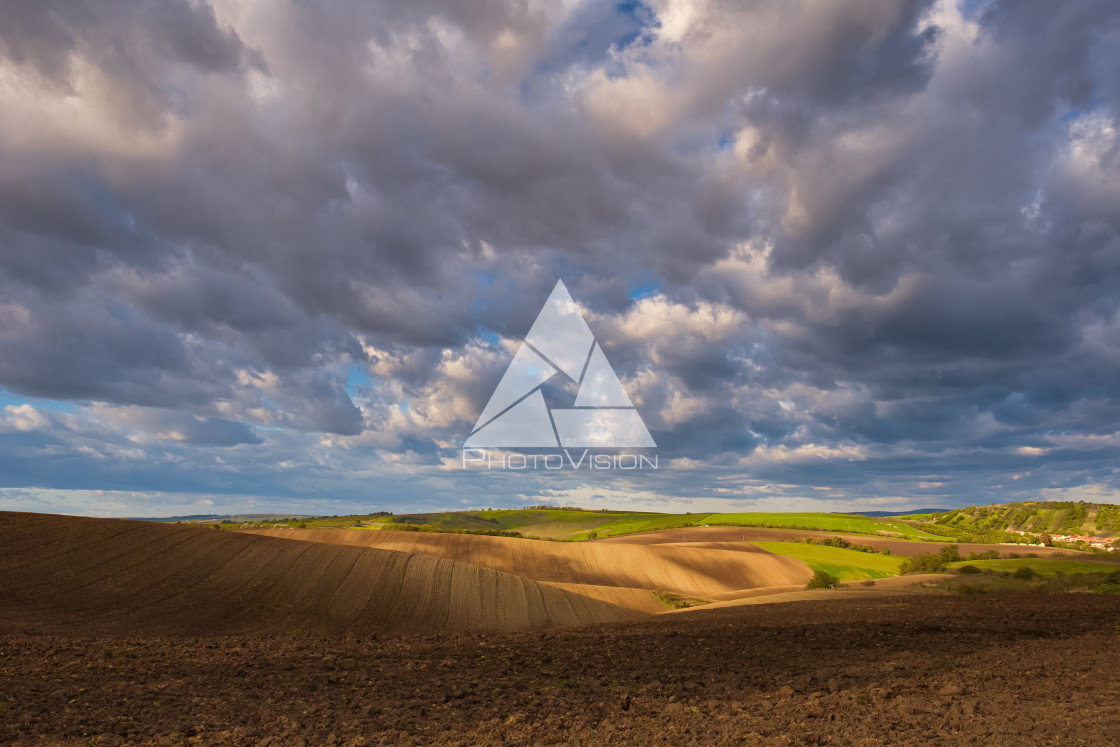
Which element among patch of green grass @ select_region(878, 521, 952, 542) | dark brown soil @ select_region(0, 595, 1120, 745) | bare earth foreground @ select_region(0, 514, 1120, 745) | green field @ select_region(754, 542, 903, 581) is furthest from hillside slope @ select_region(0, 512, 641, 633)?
patch of green grass @ select_region(878, 521, 952, 542)

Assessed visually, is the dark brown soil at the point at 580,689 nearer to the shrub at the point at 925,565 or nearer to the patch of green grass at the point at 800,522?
the shrub at the point at 925,565

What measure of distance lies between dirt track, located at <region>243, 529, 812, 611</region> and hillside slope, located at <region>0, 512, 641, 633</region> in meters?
26.8

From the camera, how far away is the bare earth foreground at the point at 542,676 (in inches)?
497

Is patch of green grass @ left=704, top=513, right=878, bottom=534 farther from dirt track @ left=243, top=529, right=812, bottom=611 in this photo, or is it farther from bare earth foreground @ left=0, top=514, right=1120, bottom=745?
bare earth foreground @ left=0, top=514, right=1120, bottom=745

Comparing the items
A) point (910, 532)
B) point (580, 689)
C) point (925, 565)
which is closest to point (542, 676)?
point (580, 689)

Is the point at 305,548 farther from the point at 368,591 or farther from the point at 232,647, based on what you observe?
the point at 232,647

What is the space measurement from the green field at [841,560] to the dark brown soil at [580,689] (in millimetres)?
63425

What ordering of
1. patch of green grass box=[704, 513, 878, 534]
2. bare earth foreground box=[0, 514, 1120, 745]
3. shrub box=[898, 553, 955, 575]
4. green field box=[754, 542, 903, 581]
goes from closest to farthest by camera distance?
1. bare earth foreground box=[0, 514, 1120, 745]
2. shrub box=[898, 553, 955, 575]
3. green field box=[754, 542, 903, 581]
4. patch of green grass box=[704, 513, 878, 534]

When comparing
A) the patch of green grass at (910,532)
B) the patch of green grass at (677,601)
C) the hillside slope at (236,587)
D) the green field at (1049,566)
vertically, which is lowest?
the patch of green grass at (910,532)

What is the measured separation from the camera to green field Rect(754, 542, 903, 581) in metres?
86.3

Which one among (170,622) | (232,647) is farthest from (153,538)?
(232,647)

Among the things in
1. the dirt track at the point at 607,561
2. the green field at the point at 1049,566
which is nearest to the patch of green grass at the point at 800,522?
the dirt track at the point at 607,561

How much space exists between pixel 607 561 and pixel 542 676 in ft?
223

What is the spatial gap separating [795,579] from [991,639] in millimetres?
61777
